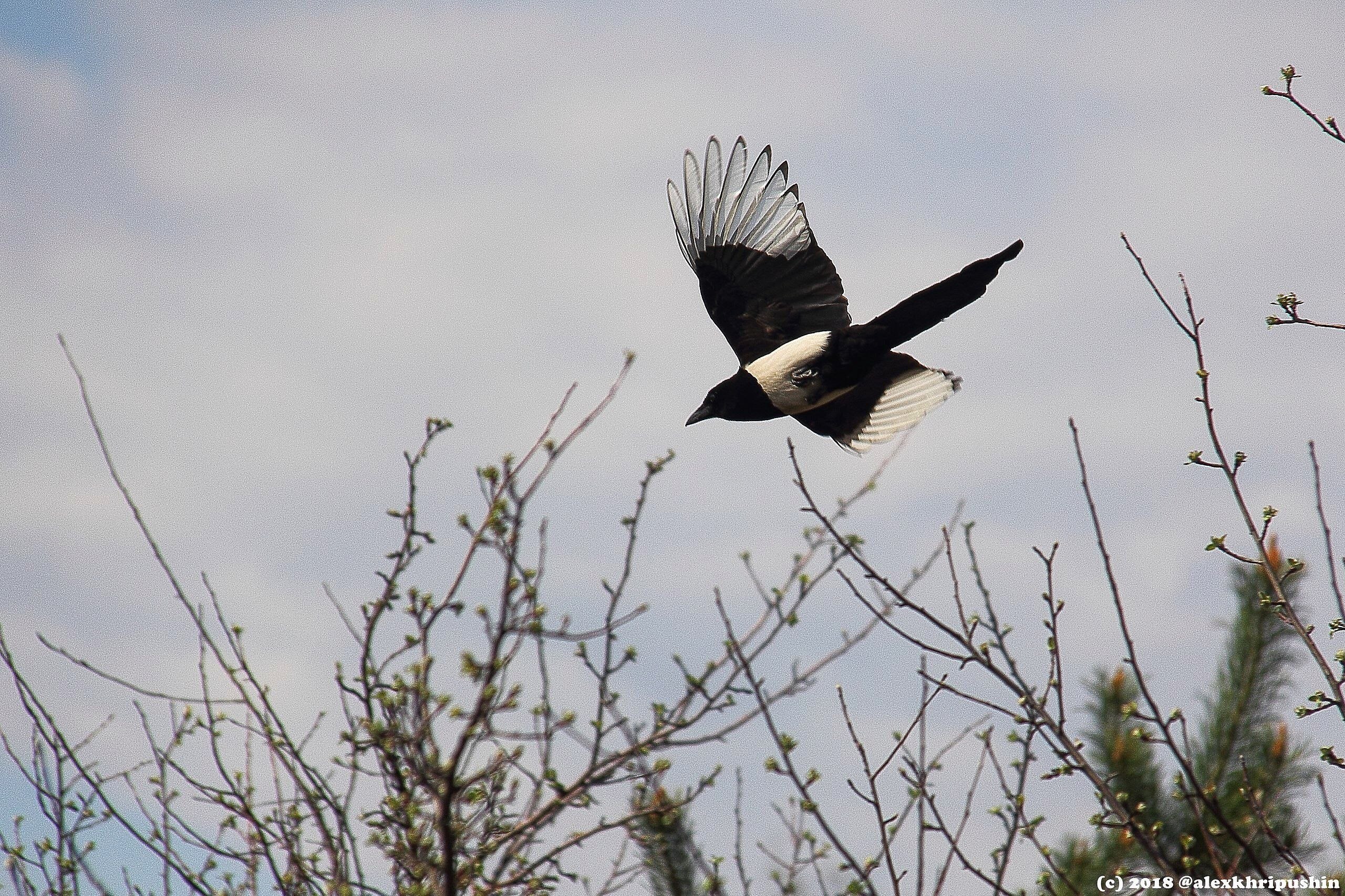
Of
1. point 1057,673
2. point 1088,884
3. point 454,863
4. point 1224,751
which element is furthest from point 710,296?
point 1224,751

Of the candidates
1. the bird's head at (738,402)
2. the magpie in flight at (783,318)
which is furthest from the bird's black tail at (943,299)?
the bird's head at (738,402)

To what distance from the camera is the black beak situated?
18.0 feet

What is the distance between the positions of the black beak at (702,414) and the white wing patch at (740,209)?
2.19ft

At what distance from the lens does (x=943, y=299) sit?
14.7 ft

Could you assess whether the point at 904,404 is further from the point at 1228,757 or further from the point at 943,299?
the point at 1228,757

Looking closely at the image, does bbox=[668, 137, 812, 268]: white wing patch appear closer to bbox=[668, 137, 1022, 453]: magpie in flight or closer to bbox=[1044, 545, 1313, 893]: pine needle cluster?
bbox=[668, 137, 1022, 453]: magpie in flight

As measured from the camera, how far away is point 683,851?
5.77 metres

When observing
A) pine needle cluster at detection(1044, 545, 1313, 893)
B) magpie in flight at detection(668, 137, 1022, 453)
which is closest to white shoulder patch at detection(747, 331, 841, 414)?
magpie in flight at detection(668, 137, 1022, 453)

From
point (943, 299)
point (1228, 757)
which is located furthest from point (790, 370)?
point (1228, 757)

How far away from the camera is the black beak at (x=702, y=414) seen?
548 centimetres

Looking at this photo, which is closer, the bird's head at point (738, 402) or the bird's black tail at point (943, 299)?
the bird's black tail at point (943, 299)

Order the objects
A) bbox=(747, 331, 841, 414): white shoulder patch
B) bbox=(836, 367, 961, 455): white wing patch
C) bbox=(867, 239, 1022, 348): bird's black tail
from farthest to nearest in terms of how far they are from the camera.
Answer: bbox=(836, 367, 961, 455): white wing patch
bbox=(747, 331, 841, 414): white shoulder patch
bbox=(867, 239, 1022, 348): bird's black tail

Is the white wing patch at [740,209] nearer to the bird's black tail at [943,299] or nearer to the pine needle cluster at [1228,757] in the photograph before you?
the bird's black tail at [943,299]

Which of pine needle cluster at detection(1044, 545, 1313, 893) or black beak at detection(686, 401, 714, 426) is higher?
black beak at detection(686, 401, 714, 426)
